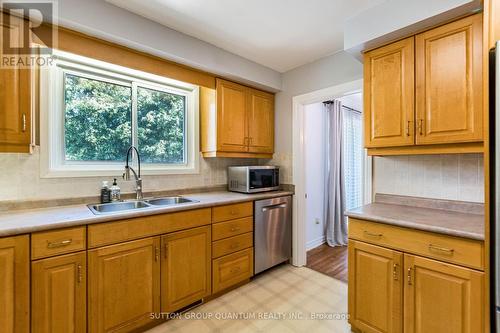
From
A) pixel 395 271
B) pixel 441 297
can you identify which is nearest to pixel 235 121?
pixel 395 271

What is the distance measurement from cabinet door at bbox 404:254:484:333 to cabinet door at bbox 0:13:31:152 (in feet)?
8.50

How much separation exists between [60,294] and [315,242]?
3.10 metres

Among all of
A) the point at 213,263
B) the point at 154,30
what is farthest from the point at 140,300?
the point at 154,30

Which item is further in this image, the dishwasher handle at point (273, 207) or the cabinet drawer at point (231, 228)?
the dishwasher handle at point (273, 207)

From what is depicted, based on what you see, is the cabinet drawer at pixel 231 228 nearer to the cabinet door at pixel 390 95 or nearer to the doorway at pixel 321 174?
the doorway at pixel 321 174

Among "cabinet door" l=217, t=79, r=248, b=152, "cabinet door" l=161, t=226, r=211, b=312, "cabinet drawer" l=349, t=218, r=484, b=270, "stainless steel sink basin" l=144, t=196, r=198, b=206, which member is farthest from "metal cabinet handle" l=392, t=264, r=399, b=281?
"cabinet door" l=217, t=79, r=248, b=152

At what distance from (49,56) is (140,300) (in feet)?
6.54

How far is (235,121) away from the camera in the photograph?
279cm

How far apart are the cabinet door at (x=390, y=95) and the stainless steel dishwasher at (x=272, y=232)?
4.02 feet

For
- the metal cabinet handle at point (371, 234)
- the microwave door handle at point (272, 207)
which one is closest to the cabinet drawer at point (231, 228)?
the microwave door handle at point (272, 207)

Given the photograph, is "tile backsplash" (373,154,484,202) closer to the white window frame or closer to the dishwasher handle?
the dishwasher handle

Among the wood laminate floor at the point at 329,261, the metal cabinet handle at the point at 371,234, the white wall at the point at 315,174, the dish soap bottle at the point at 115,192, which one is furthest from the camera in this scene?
the white wall at the point at 315,174

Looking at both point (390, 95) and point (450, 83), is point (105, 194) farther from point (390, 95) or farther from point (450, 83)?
point (450, 83)

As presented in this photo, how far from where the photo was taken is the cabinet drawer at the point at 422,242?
127 cm
